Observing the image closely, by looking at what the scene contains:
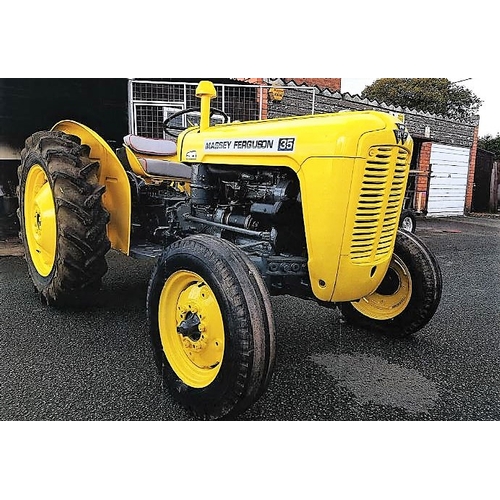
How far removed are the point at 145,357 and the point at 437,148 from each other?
16.2 ft

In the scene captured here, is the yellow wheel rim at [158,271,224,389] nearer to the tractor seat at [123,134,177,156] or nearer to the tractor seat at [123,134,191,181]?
the tractor seat at [123,134,191,181]

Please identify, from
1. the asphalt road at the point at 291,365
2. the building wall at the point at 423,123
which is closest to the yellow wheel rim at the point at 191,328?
the asphalt road at the point at 291,365

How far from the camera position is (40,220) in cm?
262

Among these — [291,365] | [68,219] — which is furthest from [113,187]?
[291,365]

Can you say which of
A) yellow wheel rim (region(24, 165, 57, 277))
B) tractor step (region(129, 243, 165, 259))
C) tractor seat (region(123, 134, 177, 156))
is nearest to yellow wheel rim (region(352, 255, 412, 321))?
tractor step (region(129, 243, 165, 259))

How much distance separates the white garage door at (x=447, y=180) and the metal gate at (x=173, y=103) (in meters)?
2.00

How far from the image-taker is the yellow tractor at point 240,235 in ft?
5.07

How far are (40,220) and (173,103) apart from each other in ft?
7.31

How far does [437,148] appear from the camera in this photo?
5887 mm

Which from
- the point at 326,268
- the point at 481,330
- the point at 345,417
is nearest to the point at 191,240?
the point at 326,268

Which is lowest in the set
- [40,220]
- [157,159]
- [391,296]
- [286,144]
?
[391,296]

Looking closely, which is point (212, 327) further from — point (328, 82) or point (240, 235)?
point (328, 82)

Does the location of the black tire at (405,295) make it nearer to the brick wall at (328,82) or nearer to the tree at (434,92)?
the tree at (434,92)

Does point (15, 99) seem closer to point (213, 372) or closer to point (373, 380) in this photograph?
point (213, 372)
